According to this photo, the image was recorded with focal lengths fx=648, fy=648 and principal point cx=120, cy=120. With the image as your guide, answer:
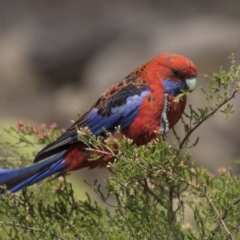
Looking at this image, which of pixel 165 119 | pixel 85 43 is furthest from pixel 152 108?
pixel 85 43

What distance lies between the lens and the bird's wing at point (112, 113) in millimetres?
2383

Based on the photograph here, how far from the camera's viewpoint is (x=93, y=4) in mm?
7645

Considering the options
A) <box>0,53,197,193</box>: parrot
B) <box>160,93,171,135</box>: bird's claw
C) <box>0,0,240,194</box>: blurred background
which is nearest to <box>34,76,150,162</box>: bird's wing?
<box>0,53,197,193</box>: parrot

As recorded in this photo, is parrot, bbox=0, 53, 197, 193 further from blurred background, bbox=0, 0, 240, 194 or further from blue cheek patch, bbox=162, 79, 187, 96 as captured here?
blurred background, bbox=0, 0, 240, 194

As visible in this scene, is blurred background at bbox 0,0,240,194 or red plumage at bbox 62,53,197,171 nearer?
red plumage at bbox 62,53,197,171

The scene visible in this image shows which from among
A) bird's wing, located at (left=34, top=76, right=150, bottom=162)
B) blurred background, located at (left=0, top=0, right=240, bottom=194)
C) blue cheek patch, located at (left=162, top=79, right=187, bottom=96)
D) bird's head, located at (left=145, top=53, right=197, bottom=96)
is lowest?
bird's wing, located at (left=34, top=76, right=150, bottom=162)

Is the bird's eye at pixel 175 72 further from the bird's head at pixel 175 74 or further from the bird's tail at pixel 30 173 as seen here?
the bird's tail at pixel 30 173

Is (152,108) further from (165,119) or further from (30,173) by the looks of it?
(30,173)

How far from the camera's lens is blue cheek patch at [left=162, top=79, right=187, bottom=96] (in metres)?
2.38

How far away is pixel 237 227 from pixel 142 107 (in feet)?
2.36

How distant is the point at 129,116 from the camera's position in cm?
239

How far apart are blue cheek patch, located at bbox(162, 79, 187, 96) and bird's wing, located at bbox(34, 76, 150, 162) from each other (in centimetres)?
7

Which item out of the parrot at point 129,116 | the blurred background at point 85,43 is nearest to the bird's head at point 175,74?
the parrot at point 129,116

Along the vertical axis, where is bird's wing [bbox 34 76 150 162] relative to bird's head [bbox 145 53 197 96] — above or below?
below
